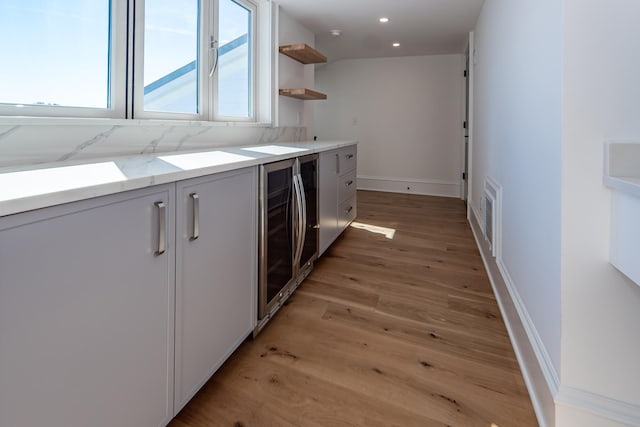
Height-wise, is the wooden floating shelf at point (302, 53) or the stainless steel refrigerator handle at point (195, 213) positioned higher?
the wooden floating shelf at point (302, 53)

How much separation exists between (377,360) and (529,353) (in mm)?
609

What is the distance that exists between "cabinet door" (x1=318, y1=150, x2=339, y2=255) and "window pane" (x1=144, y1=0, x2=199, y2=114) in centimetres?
96

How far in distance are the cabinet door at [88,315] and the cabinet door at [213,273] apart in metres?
0.07

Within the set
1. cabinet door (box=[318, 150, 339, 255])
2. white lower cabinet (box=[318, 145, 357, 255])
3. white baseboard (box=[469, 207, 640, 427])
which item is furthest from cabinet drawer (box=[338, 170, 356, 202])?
white baseboard (box=[469, 207, 640, 427])

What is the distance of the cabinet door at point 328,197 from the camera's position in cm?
259

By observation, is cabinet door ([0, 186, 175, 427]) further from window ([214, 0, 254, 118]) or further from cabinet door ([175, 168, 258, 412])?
window ([214, 0, 254, 118])

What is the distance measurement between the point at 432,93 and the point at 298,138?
2927 millimetres

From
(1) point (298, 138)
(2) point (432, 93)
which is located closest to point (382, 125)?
(2) point (432, 93)

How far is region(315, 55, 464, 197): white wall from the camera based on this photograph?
5492mm

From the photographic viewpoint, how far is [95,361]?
84 cm

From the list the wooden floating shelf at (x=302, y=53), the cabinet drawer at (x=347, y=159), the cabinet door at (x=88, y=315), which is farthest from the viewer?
the wooden floating shelf at (x=302, y=53)

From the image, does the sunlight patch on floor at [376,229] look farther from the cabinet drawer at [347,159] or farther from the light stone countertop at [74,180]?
the light stone countertop at [74,180]

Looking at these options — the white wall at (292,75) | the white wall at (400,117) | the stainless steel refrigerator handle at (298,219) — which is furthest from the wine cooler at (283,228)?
the white wall at (400,117)

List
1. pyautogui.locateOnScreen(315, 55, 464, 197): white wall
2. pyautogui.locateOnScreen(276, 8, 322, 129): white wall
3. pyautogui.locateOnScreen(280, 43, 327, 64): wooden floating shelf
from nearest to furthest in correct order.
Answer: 1. pyautogui.locateOnScreen(280, 43, 327, 64): wooden floating shelf
2. pyautogui.locateOnScreen(276, 8, 322, 129): white wall
3. pyautogui.locateOnScreen(315, 55, 464, 197): white wall
